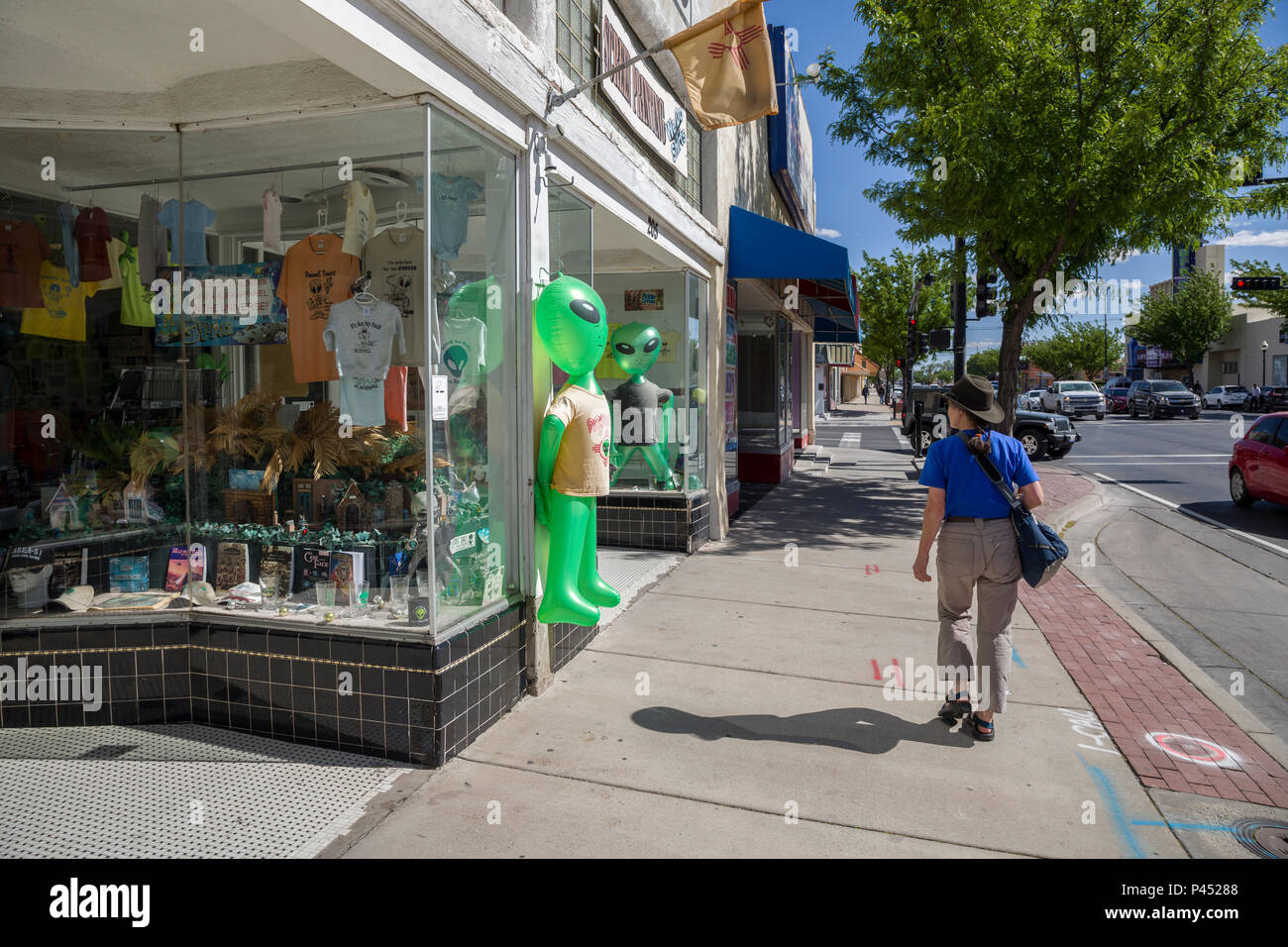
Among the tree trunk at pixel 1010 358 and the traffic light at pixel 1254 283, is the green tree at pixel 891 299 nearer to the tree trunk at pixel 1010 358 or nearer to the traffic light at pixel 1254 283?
the traffic light at pixel 1254 283

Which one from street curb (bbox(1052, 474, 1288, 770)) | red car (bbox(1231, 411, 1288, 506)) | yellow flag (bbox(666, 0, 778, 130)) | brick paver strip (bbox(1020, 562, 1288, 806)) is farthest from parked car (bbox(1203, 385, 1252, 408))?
yellow flag (bbox(666, 0, 778, 130))

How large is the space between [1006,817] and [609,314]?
6757mm

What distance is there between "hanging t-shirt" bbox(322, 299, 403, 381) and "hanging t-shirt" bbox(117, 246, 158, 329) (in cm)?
133

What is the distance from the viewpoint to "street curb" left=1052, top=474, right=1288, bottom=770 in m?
4.55

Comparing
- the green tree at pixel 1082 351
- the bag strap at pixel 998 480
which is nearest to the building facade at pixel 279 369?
the bag strap at pixel 998 480

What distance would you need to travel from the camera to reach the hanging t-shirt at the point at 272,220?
15.9 ft

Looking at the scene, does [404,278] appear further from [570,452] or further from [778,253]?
[778,253]

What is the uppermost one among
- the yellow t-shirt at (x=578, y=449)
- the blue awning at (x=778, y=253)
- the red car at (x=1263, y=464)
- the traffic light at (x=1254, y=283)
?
the traffic light at (x=1254, y=283)

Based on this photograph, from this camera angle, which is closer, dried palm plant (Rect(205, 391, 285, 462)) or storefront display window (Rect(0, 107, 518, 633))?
storefront display window (Rect(0, 107, 518, 633))

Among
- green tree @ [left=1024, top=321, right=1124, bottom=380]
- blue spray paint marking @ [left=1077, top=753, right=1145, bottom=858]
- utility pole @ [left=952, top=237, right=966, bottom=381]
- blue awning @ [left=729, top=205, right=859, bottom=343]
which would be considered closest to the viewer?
blue spray paint marking @ [left=1077, top=753, right=1145, bottom=858]

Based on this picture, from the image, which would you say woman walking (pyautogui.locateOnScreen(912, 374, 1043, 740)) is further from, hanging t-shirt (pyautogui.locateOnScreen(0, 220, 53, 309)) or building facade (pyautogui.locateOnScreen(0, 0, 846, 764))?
hanging t-shirt (pyautogui.locateOnScreen(0, 220, 53, 309))

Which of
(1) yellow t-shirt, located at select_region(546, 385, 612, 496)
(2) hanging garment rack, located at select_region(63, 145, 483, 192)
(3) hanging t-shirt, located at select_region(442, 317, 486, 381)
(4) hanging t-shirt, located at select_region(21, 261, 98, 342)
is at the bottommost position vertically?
(1) yellow t-shirt, located at select_region(546, 385, 612, 496)

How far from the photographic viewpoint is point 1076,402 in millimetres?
37438

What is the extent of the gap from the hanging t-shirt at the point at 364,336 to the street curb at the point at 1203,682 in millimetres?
5076
